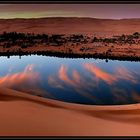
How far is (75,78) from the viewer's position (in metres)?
5.49

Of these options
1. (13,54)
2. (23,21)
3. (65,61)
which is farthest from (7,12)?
(65,61)

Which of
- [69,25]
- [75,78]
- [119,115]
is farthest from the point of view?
[69,25]

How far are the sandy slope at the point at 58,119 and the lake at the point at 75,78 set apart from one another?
4.26ft

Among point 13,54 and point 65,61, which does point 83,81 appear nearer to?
point 65,61

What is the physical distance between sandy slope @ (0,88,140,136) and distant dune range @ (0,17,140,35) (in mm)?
2222

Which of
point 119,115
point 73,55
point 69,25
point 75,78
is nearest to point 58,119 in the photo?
point 119,115

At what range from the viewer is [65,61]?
564cm

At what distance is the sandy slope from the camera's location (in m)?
2.85

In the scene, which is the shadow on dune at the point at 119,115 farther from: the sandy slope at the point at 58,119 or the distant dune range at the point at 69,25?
the distant dune range at the point at 69,25

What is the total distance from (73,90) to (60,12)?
1341 millimetres

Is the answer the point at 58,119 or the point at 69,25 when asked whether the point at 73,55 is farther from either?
the point at 58,119

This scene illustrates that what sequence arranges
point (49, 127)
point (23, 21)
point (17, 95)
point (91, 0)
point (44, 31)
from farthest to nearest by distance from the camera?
1. point (44, 31)
2. point (23, 21)
3. point (17, 95)
4. point (49, 127)
5. point (91, 0)

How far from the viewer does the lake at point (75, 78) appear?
5.26 meters

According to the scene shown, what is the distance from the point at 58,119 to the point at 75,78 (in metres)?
2.33
